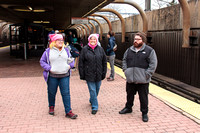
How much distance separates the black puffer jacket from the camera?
15.7 feet

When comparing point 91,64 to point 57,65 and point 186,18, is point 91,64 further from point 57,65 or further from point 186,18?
point 186,18

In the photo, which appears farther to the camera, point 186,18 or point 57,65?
point 186,18

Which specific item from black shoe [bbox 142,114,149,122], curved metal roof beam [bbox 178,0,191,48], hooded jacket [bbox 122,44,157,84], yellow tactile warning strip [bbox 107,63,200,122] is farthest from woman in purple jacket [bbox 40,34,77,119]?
curved metal roof beam [bbox 178,0,191,48]

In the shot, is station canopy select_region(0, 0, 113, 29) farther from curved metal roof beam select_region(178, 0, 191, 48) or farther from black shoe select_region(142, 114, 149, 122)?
black shoe select_region(142, 114, 149, 122)

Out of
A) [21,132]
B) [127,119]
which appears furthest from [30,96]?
[127,119]

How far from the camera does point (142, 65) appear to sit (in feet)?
14.2

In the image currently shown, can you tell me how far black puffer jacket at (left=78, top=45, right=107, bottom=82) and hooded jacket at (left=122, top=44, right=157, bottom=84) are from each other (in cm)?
70

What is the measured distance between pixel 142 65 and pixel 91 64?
107 centimetres

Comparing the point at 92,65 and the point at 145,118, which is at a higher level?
the point at 92,65

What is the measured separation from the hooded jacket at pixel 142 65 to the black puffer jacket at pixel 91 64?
70 cm

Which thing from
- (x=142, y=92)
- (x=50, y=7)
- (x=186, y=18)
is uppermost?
(x=50, y=7)

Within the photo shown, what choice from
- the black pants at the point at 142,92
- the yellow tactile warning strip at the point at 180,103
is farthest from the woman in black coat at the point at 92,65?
the yellow tactile warning strip at the point at 180,103

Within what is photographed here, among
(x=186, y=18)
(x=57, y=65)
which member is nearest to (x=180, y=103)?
(x=57, y=65)

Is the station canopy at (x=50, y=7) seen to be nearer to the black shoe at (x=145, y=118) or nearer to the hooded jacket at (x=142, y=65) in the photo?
the hooded jacket at (x=142, y=65)
